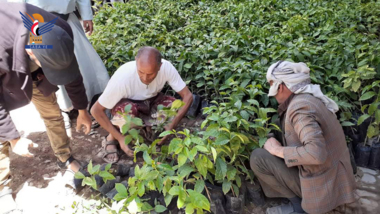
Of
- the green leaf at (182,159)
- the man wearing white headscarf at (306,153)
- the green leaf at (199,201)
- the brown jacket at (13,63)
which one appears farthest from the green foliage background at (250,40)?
the brown jacket at (13,63)

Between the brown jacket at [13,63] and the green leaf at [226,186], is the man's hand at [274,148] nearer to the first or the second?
the green leaf at [226,186]

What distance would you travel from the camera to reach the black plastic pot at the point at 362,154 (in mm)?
2732

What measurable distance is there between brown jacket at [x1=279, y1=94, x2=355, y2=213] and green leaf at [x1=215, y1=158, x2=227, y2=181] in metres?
0.42

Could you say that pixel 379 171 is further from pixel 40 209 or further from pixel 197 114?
pixel 40 209

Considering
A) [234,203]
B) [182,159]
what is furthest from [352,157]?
[182,159]

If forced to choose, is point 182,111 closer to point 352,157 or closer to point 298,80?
point 298,80

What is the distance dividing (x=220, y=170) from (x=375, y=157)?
1.62 m

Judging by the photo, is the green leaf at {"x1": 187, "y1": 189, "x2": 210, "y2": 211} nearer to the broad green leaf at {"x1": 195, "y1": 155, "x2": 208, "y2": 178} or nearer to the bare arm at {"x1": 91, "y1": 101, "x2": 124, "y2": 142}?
the broad green leaf at {"x1": 195, "y1": 155, "x2": 208, "y2": 178}

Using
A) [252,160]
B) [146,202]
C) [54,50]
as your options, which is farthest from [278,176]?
[54,50]

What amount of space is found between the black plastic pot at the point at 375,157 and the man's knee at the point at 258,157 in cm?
124

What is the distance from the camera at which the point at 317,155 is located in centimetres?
183

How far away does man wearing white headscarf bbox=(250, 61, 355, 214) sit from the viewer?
1895 millimetres

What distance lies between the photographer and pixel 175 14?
5289mm

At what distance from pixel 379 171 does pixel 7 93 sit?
319 cm
